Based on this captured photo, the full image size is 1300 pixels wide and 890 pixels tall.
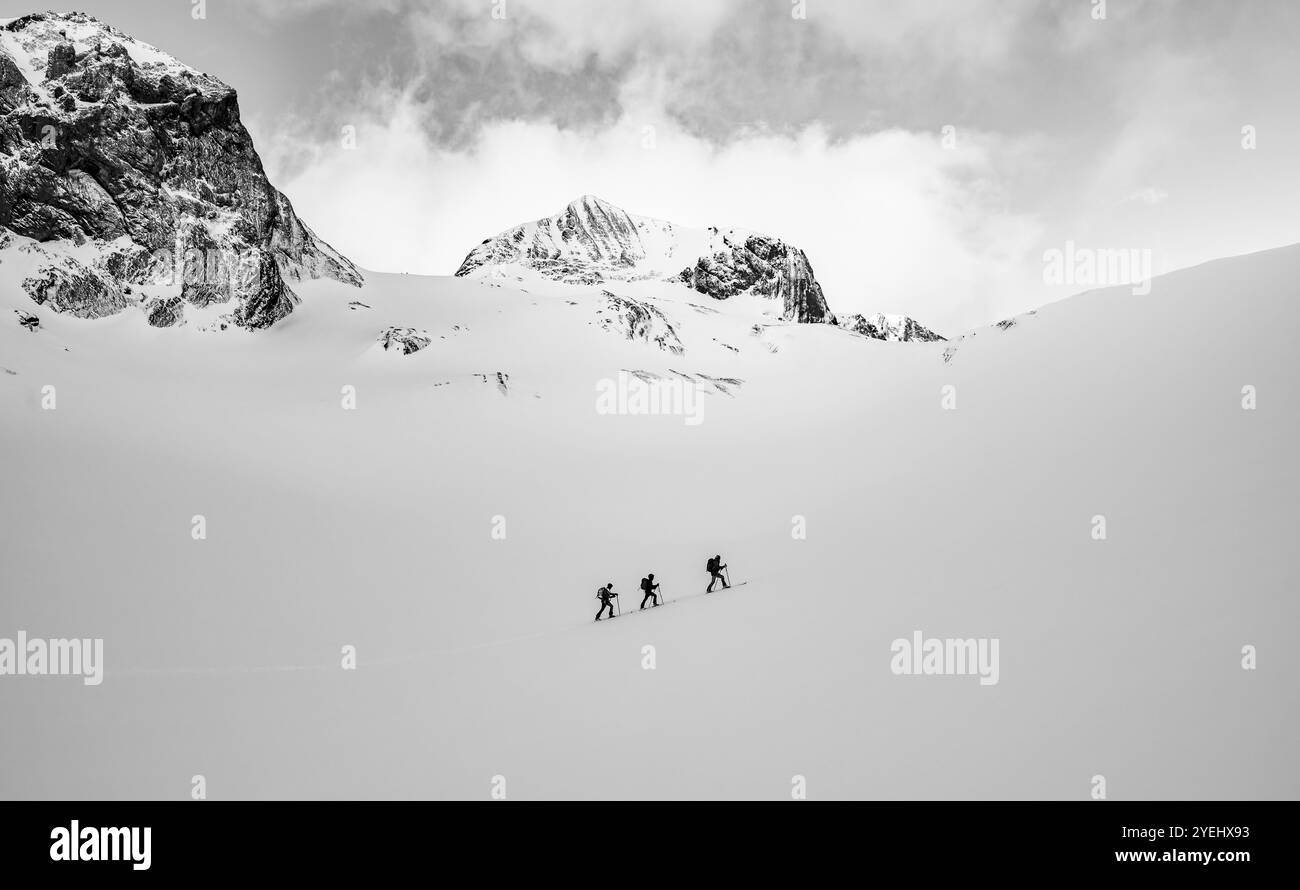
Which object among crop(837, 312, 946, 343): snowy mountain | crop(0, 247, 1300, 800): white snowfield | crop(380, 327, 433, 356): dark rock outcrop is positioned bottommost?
crop(0, 247, 1300, 800): white snowfield

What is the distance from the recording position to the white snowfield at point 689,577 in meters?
8.26

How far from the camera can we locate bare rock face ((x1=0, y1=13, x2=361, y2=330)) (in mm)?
53625

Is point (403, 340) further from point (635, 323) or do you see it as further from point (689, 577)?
point (689, 577)

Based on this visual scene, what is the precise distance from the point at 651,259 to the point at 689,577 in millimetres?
176891

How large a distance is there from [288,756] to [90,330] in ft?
186

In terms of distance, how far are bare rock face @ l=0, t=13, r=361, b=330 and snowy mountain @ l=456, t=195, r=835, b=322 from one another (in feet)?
248

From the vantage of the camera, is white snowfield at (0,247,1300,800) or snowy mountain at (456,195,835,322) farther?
snowy mountain at (456,195,835,322)

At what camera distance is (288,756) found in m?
9.62

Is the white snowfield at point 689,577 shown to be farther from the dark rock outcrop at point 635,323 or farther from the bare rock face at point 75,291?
the dark rock outcrop at point 635,323

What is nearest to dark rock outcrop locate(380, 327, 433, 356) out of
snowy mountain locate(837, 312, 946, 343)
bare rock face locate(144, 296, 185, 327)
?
bare rock face locate(144, 296, 185, 327)

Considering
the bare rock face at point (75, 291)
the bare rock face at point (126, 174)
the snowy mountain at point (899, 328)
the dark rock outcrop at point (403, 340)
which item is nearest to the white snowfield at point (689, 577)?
the bare rock face at point (75, 291)

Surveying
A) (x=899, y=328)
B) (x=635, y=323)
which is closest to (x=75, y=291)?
(x=635, y=323)

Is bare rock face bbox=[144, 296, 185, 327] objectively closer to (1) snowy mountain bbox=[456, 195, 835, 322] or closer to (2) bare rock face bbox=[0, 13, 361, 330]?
(2) bare rock face bbox=[0, 13, 361, 330]
